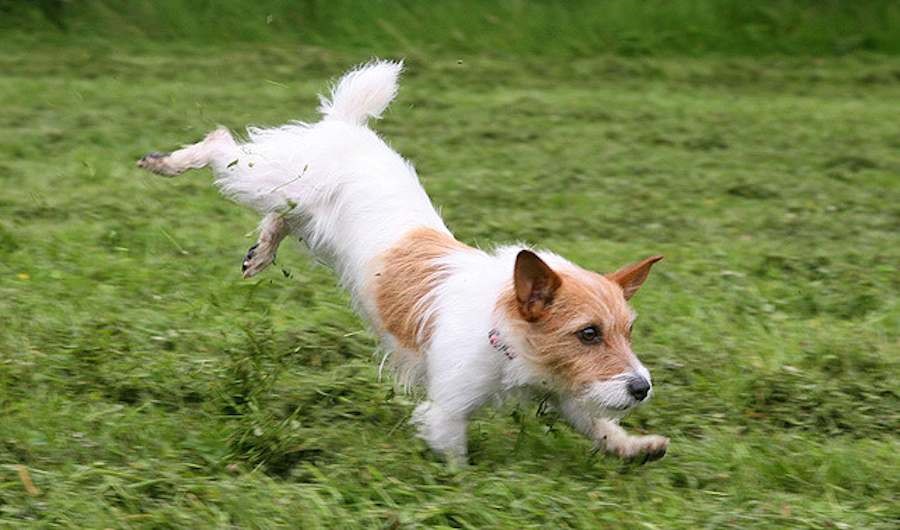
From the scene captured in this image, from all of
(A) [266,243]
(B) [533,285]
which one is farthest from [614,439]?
(A) [266,243]

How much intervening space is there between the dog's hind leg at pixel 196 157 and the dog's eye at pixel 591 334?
101 inches

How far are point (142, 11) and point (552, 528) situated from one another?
14406 mm

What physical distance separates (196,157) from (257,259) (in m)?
0.67

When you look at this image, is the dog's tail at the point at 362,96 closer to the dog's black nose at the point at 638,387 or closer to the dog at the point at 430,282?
the dog at the point at 430,282

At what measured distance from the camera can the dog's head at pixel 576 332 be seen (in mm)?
5676

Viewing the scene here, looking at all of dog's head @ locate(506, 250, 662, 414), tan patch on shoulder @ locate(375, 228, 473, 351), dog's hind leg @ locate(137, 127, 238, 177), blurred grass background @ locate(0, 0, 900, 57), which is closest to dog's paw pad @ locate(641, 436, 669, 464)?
dog's head @ locate(506, 250, 662, 414)

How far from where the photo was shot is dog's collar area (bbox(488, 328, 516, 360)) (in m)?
5.89

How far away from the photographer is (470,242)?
9.85 meters

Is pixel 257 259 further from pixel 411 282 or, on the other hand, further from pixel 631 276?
pixel 631 276

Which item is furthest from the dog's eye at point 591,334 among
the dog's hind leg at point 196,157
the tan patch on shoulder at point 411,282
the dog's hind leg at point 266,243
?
the dog's hind leg at point 196,157

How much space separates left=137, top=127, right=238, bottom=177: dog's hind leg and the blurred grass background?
33.4 feet

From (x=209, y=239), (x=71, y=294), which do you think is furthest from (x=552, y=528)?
(x=209, y=239)

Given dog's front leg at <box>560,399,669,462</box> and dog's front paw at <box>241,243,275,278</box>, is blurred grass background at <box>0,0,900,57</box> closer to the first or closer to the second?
dog's front paw at <box>241,243,275,278</box>

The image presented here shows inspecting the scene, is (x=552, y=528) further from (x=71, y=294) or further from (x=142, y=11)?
(x=142, y=11)
